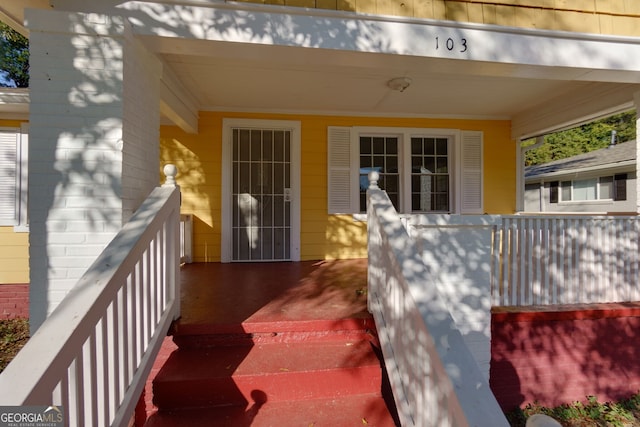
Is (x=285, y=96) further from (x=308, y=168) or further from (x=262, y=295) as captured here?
(x=262, y=295)

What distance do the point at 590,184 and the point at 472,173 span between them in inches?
410

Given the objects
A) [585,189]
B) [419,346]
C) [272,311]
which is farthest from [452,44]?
[585,189]

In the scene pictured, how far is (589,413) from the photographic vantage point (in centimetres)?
309

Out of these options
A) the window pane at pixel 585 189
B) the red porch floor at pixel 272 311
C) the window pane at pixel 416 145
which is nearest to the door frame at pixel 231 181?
the red porch floor at pixel 272 311

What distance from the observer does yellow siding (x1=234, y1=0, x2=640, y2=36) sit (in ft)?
8.70

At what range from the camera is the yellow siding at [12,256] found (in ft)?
15.5

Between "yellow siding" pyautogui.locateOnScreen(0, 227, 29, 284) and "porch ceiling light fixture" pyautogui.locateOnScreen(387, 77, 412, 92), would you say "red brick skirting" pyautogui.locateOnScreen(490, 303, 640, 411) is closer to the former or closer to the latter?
"porch ceiling light fixture" pyautogui.locateOnScreen(387, 77, 412, 92)

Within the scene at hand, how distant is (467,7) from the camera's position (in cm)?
281

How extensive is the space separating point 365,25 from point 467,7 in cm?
95

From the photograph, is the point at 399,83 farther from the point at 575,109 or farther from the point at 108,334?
the point at 108,334

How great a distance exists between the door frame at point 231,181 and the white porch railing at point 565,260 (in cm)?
297

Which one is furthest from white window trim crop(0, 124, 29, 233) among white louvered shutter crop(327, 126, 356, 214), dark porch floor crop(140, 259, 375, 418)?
white louvered shutter crop(327, 126, 356, 214)

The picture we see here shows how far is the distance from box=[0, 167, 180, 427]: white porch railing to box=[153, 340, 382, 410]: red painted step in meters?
0.24

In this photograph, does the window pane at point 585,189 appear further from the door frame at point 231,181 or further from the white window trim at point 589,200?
the door frame at point 231,181
